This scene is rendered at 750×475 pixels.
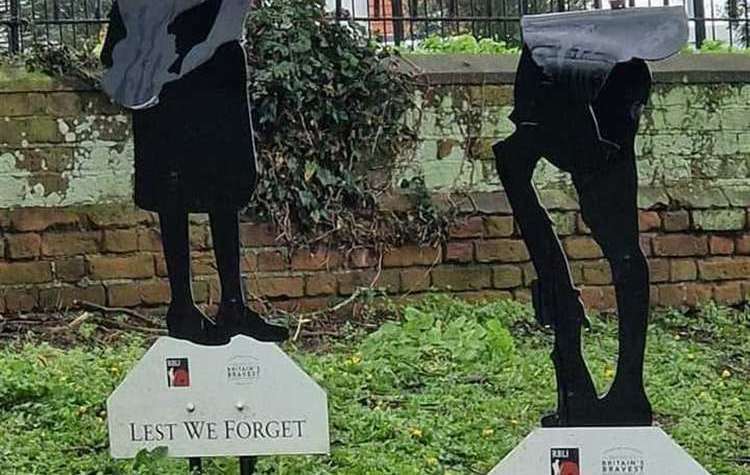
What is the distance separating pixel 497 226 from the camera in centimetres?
561

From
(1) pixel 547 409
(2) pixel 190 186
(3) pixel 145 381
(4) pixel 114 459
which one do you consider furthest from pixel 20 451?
(1) pixel 547 409

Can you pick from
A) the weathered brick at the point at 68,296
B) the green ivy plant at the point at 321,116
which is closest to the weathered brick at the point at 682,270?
the green ivy plant at the point at 321,116

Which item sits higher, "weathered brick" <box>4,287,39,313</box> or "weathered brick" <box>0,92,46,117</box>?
"weathered brick" <box>0,92,46,117</box>

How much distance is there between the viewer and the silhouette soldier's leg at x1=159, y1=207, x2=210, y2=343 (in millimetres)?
2945

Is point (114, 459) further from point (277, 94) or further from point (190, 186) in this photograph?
point (277, 94)

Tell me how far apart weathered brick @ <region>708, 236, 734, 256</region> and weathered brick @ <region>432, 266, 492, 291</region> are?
1.29 m

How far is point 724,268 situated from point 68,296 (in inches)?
138

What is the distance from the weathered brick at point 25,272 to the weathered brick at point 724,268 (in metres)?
3.47

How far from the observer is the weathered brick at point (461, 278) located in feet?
18.3

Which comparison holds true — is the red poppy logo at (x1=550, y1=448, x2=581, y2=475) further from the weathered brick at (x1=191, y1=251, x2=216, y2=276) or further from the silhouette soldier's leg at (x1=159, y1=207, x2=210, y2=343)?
the weathered brick at (x1=191, y1=251, x2=216, y2=276)

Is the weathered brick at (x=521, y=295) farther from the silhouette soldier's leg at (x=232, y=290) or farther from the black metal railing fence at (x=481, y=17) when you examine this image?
the silhouette soldier's leg at (x=232, y=290)

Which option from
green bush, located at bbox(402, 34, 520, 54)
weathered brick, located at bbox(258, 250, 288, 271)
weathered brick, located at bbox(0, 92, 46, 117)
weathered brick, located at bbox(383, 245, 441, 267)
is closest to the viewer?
weathered brick, located at bbox(0, 92, 46, 117)

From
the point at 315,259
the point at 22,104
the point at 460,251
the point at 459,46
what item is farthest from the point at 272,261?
the point at 459,46

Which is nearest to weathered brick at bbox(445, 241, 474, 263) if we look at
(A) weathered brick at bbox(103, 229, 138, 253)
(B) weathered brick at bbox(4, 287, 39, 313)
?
(A) weathered brick at bbox(103, 229, 138, 253)
